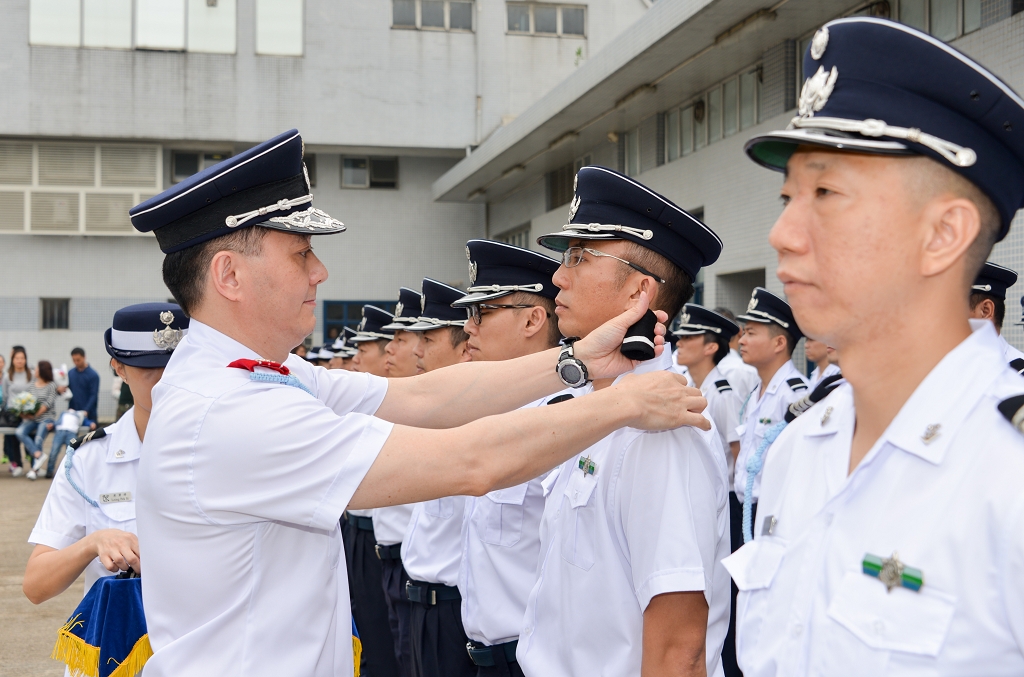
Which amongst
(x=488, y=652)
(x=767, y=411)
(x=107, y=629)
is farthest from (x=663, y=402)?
(x=767, y=411)

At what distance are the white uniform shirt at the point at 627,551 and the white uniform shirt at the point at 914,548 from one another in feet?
1.96

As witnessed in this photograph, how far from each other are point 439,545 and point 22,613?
5.24 m

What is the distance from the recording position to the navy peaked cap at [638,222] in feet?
9.41

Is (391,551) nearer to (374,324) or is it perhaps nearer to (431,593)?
(431,593)

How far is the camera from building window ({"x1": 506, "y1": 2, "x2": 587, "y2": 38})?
77.5ft

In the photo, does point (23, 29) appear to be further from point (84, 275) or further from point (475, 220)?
point (475, 220)

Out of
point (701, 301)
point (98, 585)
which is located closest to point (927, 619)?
point (98, 585)

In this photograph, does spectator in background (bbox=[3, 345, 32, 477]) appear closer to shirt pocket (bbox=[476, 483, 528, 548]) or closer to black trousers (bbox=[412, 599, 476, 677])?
black trousers (bbox=[412, 599, 476, 677])

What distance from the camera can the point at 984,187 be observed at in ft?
5.00

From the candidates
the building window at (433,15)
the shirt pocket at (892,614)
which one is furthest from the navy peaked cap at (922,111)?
the building window at (433,15)

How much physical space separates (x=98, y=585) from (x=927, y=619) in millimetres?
2705

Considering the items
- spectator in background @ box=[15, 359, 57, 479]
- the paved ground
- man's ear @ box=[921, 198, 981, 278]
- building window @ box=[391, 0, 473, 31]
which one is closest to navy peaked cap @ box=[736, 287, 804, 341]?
the paved ground

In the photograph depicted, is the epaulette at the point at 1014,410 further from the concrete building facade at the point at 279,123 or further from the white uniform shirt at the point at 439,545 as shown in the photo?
the concrete building facade at the point at 279,123

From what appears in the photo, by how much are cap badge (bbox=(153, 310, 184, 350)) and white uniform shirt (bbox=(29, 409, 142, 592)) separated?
A: 0.40 m
